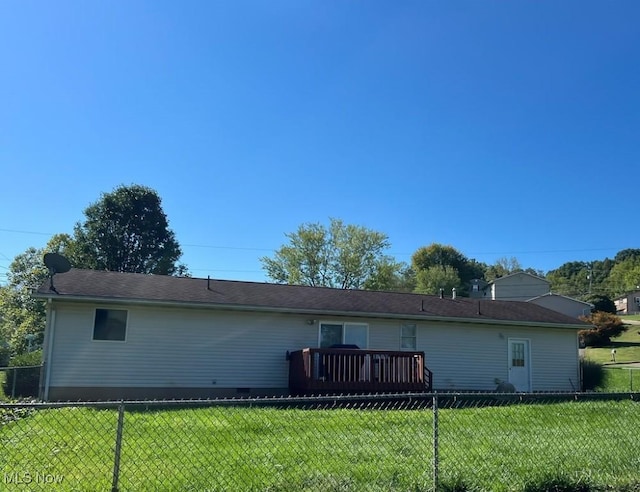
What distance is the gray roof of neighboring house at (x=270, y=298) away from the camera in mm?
14602

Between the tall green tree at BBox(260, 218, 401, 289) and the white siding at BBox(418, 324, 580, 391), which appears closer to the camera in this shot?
the white siding at BBox(418, 324, 580, 391)

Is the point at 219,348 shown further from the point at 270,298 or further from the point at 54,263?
the point at 54,263

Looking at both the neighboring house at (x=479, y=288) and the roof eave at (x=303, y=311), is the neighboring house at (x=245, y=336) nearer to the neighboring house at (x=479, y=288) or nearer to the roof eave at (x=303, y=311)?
the roof eave at (x=303, y=311)

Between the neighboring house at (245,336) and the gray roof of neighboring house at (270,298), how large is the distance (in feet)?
0.14

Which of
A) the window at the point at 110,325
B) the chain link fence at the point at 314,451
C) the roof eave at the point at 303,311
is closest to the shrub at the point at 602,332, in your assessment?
the roof eave at the point at 303,311

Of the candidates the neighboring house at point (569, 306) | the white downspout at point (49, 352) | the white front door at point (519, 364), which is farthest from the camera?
the neighboring house at point (569, 306)

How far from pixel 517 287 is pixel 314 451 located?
5692cm

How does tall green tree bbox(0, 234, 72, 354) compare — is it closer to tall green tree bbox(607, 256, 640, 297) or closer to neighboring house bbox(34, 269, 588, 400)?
neighboring house bbox(34, 269, 588, 400)

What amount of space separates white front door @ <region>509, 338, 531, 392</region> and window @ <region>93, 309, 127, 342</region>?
479 inches

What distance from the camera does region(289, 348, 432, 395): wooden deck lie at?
46.7 ft

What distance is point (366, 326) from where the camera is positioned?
55.3 feet

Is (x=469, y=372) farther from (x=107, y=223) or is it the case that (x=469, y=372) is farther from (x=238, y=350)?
(x=107, y=223)

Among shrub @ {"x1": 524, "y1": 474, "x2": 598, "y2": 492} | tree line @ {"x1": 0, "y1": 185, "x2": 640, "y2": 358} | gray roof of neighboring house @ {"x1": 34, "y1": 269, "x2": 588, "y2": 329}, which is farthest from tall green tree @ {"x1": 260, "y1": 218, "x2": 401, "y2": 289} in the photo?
shrub @ {"x1": 524, "y1": 474, "x2": 598, "y2": 492}

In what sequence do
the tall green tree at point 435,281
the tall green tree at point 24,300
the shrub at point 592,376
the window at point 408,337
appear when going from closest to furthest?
the window at point 408,337
the shrub at point 592,376
the tall green tree at point 24,300
the tall green tree at point 435,281
